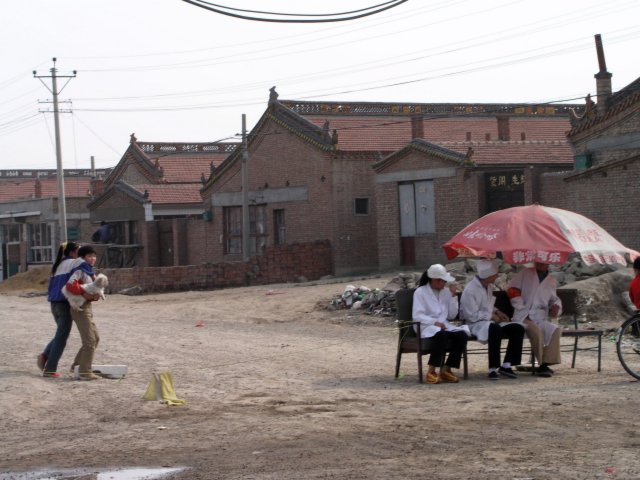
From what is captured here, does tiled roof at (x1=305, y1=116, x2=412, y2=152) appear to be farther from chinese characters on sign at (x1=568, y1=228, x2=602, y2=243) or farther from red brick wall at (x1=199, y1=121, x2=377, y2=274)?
chinese characters on sign at (x1=568, y1=228, x2=602, y2=243)

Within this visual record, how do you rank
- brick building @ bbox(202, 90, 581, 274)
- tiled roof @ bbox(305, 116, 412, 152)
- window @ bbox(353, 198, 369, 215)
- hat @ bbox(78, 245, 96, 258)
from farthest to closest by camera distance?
tiled roof @ bbox(305, 116, 412, 152)
window @ bbox(353, 198, 369, 215)
brick building @ bbox(202, 90, 581, 274)
hat @ bbox(78, 245, 96, 258)

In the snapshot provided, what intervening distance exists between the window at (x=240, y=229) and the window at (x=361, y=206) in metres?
4.78

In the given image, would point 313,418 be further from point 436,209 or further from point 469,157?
point 436,209

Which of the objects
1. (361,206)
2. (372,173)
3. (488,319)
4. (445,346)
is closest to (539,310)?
(488,319)

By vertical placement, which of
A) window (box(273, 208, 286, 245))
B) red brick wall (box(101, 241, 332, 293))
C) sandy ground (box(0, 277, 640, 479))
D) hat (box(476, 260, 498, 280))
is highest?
window (box(273, 208, 286, 245))

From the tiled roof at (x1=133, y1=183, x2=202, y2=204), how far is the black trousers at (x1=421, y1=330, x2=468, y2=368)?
128ft

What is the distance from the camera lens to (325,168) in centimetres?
3944

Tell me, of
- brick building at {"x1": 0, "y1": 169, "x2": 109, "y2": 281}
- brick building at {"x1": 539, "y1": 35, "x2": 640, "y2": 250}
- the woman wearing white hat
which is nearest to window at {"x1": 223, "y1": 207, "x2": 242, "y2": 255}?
brick building at {"x1": 0, "y1": 169, "x2": 109, "y2": 281}

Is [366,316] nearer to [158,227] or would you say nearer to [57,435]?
[57,435]

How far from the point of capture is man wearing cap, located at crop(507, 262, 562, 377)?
13320 millimetres

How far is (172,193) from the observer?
172 feet

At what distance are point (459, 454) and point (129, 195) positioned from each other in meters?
44.5

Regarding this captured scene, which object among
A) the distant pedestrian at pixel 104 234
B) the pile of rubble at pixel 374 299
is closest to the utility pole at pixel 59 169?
the distant pedestrian at pixel 104 234

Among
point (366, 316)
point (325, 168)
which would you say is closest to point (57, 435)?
point (366, 316)
